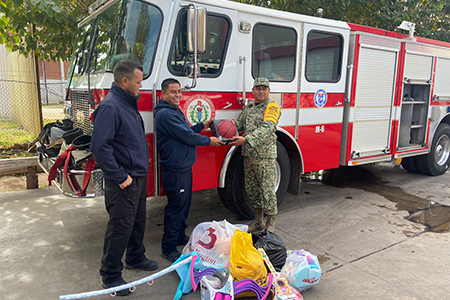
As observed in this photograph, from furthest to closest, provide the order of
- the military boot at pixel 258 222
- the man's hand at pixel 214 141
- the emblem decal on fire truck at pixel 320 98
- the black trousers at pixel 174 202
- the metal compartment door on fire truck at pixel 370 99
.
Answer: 1. the metal compartment door on fire truck at pixel 370 99
2. the emblem decal on fire truck at pixel 320 98
3. the military boot at pixel 258 222
4. the man's hand at pixel 214 141
5. the black trousers at pixel 174 202

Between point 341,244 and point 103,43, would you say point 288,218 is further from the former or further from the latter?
point 103,43

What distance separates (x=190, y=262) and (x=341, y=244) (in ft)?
6.06

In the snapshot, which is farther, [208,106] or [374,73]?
[374,73]

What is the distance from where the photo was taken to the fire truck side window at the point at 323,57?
4.60m

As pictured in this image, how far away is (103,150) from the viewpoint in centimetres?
259

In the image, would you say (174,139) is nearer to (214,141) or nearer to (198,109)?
(214,141)

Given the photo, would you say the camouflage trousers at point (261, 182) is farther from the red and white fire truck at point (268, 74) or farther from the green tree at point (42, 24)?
the green tree at point (42, 24)

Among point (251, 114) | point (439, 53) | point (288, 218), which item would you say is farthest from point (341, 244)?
point (439, 53)

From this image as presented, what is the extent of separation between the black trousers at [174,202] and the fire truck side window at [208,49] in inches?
41.7

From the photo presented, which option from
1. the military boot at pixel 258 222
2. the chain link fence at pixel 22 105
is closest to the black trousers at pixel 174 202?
the military boot at pixel 258 222

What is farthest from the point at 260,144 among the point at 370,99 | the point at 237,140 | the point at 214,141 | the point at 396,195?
the point at 396,195

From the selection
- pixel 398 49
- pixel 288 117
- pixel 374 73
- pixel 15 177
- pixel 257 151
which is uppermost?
pixel 398 49

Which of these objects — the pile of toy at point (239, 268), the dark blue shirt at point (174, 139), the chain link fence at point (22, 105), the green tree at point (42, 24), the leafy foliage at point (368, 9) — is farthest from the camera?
the chain link fence at point (22, 105)

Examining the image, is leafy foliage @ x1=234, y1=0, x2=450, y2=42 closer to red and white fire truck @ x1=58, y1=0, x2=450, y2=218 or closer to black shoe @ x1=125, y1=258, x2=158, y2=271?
red and white fire truck @ x1=58, y1=0, x2=450, y2=218
